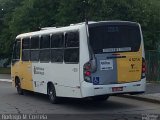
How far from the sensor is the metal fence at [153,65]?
22.5 meters

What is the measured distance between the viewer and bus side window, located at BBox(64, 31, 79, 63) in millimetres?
14820

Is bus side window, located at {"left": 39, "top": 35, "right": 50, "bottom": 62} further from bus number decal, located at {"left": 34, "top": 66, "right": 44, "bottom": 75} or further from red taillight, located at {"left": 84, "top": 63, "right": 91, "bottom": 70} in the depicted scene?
red taillight, located at {"left": 84, "top": 63, "right": 91, "bottom": 70}

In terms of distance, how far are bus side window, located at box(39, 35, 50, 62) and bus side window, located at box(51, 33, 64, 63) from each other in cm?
46

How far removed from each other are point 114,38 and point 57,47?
7.80 ft

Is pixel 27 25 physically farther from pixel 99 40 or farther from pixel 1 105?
pixel 99 40

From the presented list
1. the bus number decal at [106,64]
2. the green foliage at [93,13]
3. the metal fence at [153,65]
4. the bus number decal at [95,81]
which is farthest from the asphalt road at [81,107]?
the green foliage at [93,13]

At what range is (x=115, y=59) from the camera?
578 inches

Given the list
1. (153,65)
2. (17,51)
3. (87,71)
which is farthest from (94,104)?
(153,65)

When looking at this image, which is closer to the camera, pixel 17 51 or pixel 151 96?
pixel 151 96

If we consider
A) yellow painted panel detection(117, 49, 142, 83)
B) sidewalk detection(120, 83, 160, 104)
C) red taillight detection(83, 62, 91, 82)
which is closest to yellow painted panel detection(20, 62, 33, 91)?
sidewalk detection(120, 83, 160, 104)

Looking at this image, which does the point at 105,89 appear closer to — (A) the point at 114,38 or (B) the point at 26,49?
(A) the point at 114,38

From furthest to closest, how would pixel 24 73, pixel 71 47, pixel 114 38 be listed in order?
pixel 24 73
pixel 71 47
pixel 114 38

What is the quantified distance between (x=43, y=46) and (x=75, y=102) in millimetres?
2451

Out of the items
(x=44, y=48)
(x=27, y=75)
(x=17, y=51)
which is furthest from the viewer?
(x=17, y=51)
